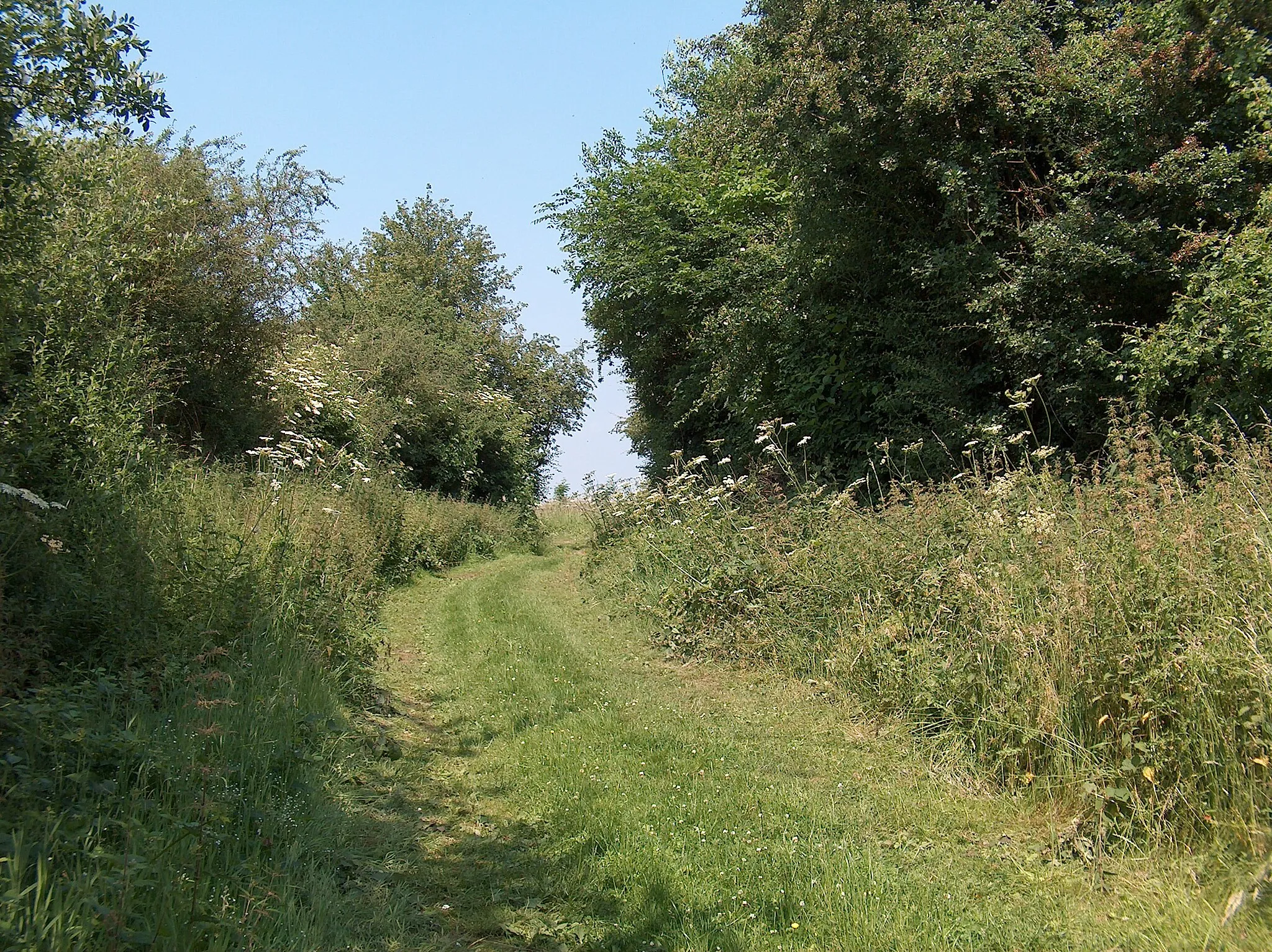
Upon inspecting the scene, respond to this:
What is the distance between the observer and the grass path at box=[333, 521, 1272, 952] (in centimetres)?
373

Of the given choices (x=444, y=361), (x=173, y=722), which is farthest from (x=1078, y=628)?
(x=444, y=361)

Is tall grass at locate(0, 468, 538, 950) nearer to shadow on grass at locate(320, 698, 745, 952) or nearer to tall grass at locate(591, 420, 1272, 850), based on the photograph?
shadow on grass at locate(320, 698, 745, 952)

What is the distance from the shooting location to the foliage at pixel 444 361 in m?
24.0

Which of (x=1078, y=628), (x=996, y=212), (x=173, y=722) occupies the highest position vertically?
(x=996, y=212)

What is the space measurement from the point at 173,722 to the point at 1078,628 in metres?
5.38

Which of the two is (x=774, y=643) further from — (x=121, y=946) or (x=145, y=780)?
(x=121, y=946)

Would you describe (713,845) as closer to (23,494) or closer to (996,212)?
(23,494)

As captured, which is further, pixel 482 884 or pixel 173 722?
pixel 173 722

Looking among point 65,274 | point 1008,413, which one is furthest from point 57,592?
point 1008,413

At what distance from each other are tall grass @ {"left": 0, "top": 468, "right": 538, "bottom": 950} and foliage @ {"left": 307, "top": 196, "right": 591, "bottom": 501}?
12.1 m

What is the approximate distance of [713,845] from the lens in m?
4.61

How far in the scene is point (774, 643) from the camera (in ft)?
28.6

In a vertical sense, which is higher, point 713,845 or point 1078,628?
point 1078,628

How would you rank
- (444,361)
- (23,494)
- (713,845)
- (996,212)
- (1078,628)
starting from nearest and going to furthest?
(713,845) → (23,494) → (1078,628) → (996,212) → (444,361)
